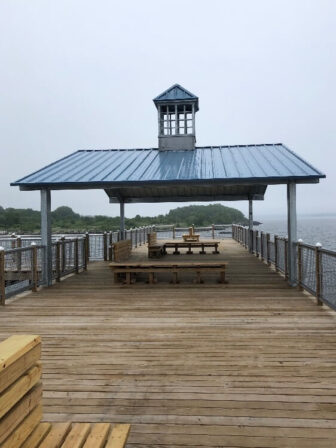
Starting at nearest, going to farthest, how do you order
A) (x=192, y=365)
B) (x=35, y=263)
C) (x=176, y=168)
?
(x=192, y=365), (x=35, y=263), (x=176, y=168)

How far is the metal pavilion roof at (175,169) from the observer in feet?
29.1

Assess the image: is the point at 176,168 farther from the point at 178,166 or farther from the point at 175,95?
the point at 175,95

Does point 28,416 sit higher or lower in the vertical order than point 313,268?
lower

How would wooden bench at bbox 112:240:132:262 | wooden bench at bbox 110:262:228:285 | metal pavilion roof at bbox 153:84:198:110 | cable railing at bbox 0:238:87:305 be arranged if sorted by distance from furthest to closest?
metal pavilion roof at bbox 153:84:198:110 < wooden bench at bbox 112:240:132:262 < wooden bench at bbox 110:262:228:285 < cable railing at bbox 0:238:87:305

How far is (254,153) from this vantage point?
11750 mm

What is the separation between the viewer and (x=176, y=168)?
10148mm

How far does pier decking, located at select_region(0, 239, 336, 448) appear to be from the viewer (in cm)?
284

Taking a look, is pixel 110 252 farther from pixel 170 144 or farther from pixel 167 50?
pixel 167 50

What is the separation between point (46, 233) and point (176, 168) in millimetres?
3713

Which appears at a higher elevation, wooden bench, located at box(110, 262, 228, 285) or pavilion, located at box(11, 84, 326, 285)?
pavilion, located at box(11, 84, 326, 285)

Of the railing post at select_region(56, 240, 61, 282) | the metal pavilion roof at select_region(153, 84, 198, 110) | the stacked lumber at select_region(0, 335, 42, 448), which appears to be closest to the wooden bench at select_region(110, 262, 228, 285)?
the railing post at select_region(56, 240, 61, 282)

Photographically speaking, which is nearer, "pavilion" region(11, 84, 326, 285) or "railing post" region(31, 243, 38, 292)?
"railing post" region(31, 243, 38, 292)

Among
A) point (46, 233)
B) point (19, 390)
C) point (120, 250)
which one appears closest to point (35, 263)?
point (46, 233)

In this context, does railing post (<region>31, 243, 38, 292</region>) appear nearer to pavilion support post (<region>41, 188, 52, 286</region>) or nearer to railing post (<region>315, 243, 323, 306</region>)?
pavilion support post (<region>41, 188, 52, 286</region>)
